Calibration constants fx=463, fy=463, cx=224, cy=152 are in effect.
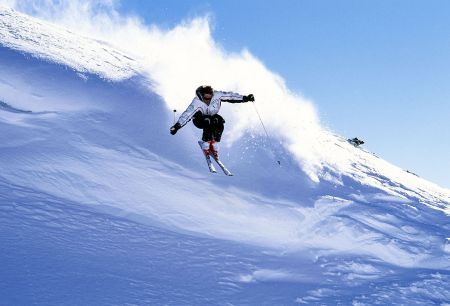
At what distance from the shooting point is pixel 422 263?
9.38 m

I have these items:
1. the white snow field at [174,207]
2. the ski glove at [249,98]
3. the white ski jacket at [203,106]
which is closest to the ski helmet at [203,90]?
the white ski jacket at [203,106]

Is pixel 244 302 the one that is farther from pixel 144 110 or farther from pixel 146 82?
pixel 146 82

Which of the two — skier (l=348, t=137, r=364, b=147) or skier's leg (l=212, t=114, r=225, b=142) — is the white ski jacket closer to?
skier's leg (l=212, t=114, r=225, b=142)

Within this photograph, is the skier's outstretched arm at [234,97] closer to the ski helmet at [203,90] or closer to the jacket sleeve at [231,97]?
the jacket sleeve at [231,97]

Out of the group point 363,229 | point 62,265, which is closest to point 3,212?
point 62,265

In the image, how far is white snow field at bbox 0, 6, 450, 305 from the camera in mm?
6332

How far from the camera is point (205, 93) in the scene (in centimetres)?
872

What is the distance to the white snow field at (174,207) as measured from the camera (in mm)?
6332

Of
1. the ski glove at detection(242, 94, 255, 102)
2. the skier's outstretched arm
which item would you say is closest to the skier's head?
the skier's outstretched arm

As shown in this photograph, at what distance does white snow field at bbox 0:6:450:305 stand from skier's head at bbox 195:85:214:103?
7.74ft

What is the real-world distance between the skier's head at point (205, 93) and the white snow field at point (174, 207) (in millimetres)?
2359

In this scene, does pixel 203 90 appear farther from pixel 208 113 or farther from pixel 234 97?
pixel 234 97

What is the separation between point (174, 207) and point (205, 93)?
8.16 ft

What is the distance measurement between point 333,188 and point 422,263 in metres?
4.06
